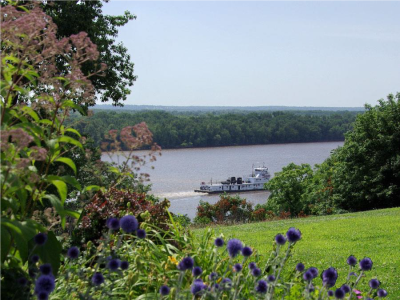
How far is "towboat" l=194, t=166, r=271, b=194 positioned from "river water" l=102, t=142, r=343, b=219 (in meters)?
1.28

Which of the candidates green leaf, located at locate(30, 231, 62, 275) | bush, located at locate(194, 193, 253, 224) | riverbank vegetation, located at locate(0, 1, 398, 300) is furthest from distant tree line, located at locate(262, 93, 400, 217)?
green leaf, located at locate(30, 231, 62, 275)

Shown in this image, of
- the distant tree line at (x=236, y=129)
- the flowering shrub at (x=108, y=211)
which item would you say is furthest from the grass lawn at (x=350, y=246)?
the distant tree line at (x=236, y=129)

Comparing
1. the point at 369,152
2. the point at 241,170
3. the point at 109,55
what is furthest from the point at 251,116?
the point at 109,55

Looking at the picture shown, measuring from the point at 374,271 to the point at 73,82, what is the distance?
18.4 feet

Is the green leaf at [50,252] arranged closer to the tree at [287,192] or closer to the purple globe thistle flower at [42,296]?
the purple globe thistle flower at [42,296]

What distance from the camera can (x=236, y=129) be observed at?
102 m

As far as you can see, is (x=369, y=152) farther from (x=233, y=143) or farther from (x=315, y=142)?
(x=315, y=142)

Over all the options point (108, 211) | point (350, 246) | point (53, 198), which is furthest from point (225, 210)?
point (53, 198)

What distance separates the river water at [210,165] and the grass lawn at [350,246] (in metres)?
33.1

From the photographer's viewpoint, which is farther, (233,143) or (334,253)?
(233,143)

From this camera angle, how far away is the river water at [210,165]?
2304 inches

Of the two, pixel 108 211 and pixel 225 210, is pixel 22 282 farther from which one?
pixel 225 210

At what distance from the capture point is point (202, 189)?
6216 cm

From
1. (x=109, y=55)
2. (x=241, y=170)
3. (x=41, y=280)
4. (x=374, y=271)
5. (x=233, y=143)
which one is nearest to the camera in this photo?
(x=41, y=280)
